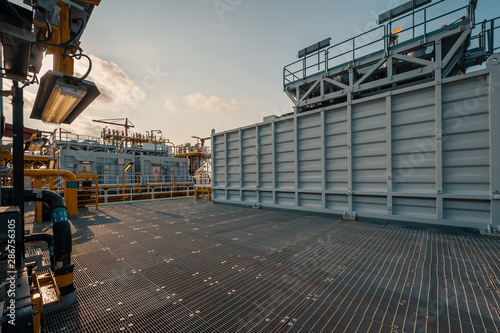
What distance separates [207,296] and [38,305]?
5.31ft

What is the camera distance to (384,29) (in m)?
7.55

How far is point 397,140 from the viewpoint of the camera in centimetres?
639

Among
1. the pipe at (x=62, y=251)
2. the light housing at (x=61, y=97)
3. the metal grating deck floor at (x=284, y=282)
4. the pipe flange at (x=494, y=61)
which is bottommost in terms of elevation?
the metal grating deck floor at (x=284, y=282)

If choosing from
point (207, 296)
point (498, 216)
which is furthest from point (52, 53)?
point (498, 216)

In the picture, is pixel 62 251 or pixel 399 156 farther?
pixel 399 156

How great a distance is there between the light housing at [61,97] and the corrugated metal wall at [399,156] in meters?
6.91

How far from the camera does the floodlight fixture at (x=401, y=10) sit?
7.27m

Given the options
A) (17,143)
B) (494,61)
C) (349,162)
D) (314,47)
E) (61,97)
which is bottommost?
(349,162)

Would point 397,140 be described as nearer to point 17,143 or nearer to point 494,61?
point 494,61

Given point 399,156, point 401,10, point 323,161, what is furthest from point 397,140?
point 401,10

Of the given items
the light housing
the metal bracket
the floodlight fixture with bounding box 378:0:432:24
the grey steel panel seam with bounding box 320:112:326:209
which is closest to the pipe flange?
the floodlight fixture with bounding box 378:0:432:24

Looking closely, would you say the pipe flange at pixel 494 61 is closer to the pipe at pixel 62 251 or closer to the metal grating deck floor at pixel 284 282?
the metal grating deck floor at pixel 284 282

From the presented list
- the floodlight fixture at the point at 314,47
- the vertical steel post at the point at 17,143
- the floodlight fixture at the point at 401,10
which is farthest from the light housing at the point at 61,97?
the floodlight fixture at the point at 401,10

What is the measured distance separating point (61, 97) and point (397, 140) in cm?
767
